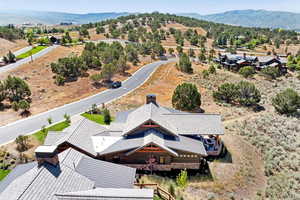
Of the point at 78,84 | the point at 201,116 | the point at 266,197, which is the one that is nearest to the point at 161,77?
the point at 78,84

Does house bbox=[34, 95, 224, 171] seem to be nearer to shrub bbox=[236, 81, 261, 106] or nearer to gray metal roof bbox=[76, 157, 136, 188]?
gray metal roof bbox=[76, 157, 136, 188]

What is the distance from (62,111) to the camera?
1795 inches

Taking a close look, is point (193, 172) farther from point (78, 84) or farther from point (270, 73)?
point (270, 73)

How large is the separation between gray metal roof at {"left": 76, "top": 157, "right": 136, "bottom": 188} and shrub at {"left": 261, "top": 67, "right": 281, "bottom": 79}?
226ft

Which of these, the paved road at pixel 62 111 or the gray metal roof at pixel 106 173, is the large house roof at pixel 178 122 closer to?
the gray metal roof at pixel 106 173

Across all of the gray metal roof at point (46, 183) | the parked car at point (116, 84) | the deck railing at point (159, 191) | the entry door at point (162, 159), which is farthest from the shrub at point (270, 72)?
the gray metal roof at point (46, 183)

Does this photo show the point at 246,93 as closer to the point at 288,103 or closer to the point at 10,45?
the point at 288,103

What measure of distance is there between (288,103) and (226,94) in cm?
1286

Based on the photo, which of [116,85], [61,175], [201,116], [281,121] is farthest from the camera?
[116,85]

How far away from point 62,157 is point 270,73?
2905 inches

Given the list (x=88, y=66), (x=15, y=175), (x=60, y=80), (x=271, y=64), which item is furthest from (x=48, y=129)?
(x=271, y=64)

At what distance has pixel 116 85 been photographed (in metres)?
62.9

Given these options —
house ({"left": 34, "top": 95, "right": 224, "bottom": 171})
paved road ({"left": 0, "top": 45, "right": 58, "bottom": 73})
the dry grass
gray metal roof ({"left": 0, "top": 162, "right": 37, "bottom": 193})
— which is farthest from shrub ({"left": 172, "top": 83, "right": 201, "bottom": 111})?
the dry grass

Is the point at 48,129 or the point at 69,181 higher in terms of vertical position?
the point at 69,181
